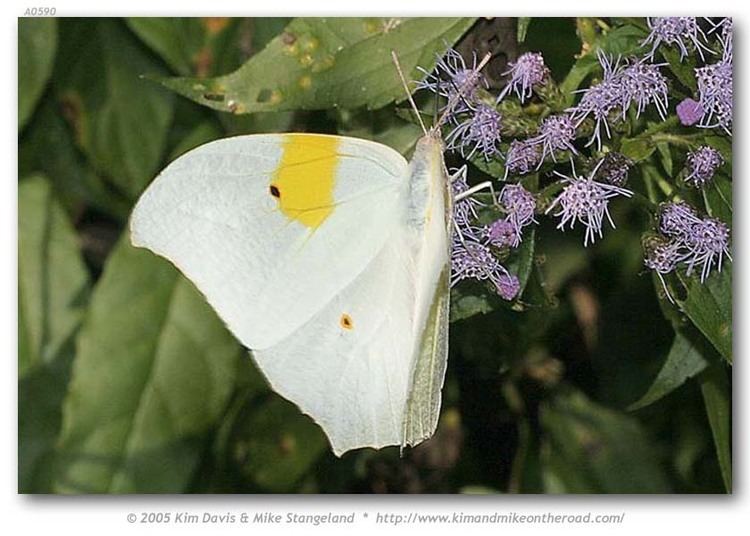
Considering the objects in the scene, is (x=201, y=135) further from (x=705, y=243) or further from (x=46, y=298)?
(x=705, y=243)

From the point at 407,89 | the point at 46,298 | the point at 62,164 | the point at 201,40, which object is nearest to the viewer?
the point at 407,89

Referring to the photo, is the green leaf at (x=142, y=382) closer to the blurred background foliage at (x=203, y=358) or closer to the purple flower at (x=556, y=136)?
the blurred background foliage at (x=203, y=358)

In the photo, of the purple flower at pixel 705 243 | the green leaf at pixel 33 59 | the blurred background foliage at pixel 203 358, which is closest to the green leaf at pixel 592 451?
the blurred background foliage at pixel 203 358

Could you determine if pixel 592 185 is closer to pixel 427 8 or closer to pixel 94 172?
pixel 427 8

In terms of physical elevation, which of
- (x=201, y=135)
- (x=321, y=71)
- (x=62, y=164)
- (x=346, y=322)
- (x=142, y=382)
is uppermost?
(x=321, y=71)

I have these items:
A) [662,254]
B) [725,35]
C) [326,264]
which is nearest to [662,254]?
[662,254]

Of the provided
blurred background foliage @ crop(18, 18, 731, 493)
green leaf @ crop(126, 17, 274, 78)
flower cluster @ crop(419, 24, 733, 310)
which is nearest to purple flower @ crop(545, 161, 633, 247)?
flower cluster @ crop(419, 24, 733, 310)

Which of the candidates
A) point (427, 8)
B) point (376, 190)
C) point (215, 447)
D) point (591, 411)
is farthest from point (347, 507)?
point (427, 8)

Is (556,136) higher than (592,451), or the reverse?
(556,136)

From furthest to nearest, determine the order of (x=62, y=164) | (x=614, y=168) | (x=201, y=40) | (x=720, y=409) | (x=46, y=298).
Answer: (x=62, y=164) → (x=46, y=298) → (x=201, y=40) → (x=720, y=409) → (x=614, y=168)
